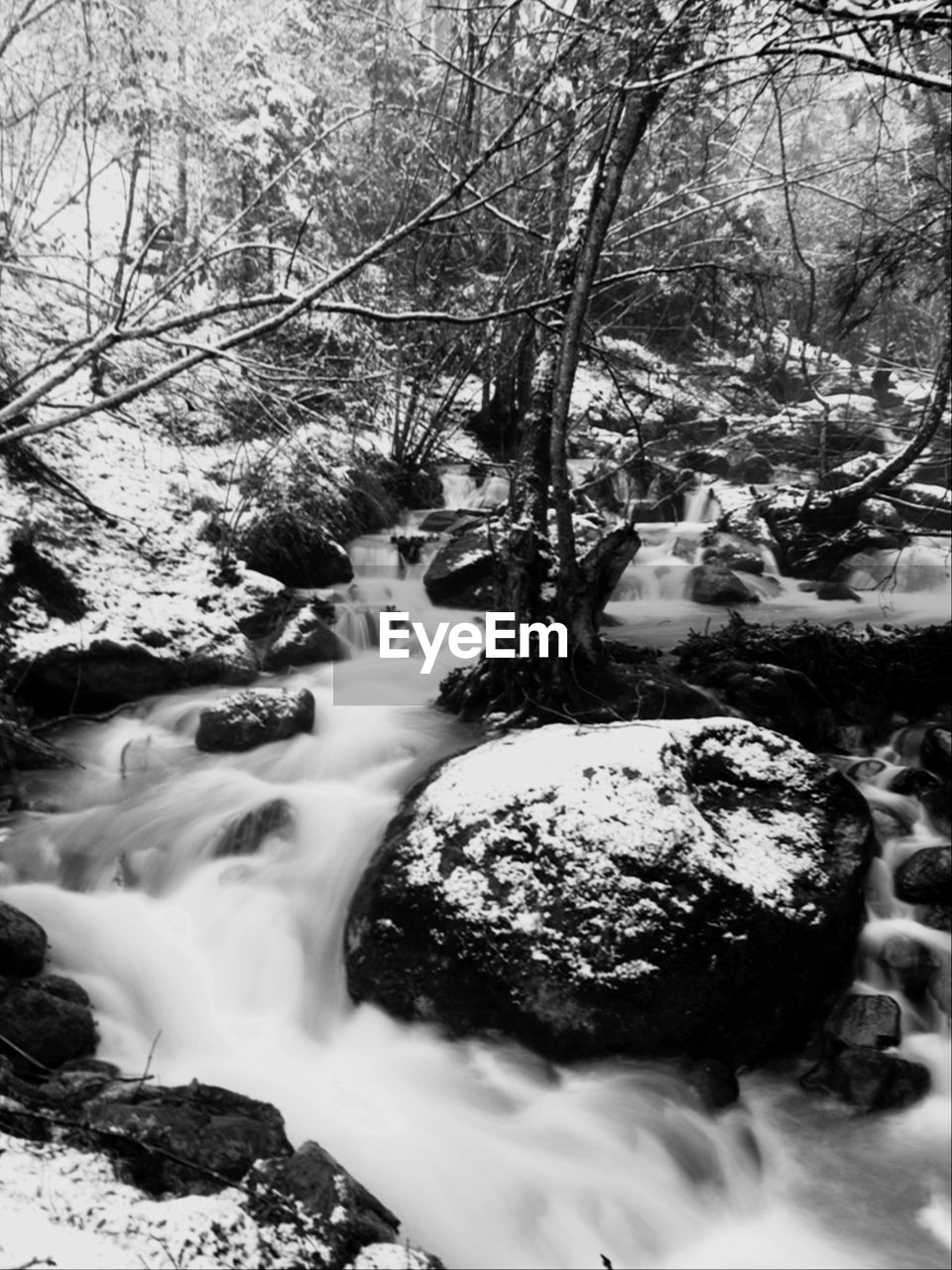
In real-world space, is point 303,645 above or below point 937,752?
above

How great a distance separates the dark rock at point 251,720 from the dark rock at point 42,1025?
100 inches

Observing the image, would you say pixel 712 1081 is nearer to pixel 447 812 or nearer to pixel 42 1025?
pixel 447 812

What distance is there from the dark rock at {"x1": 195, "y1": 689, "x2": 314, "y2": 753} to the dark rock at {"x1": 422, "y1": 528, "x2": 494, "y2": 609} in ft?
10.0

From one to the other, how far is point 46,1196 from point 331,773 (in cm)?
391

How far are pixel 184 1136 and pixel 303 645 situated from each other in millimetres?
5226

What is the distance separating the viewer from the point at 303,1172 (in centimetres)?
258

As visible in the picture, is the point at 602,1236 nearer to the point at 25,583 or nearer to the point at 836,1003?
the point at 836,1003

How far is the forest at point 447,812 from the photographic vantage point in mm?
3070

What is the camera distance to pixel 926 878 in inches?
174

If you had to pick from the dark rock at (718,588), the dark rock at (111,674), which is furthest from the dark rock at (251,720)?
the dark rock at (718,588)

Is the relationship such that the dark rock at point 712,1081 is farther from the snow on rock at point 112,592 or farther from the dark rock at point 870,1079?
the snow on rock at point 112,592

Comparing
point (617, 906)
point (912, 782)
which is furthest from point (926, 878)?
point (617, 906)

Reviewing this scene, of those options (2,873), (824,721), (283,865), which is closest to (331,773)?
(283,865)

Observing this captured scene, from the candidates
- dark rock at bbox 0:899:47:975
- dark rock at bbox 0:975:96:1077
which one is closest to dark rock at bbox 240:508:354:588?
dark rock at bbox 0:899:47:975
